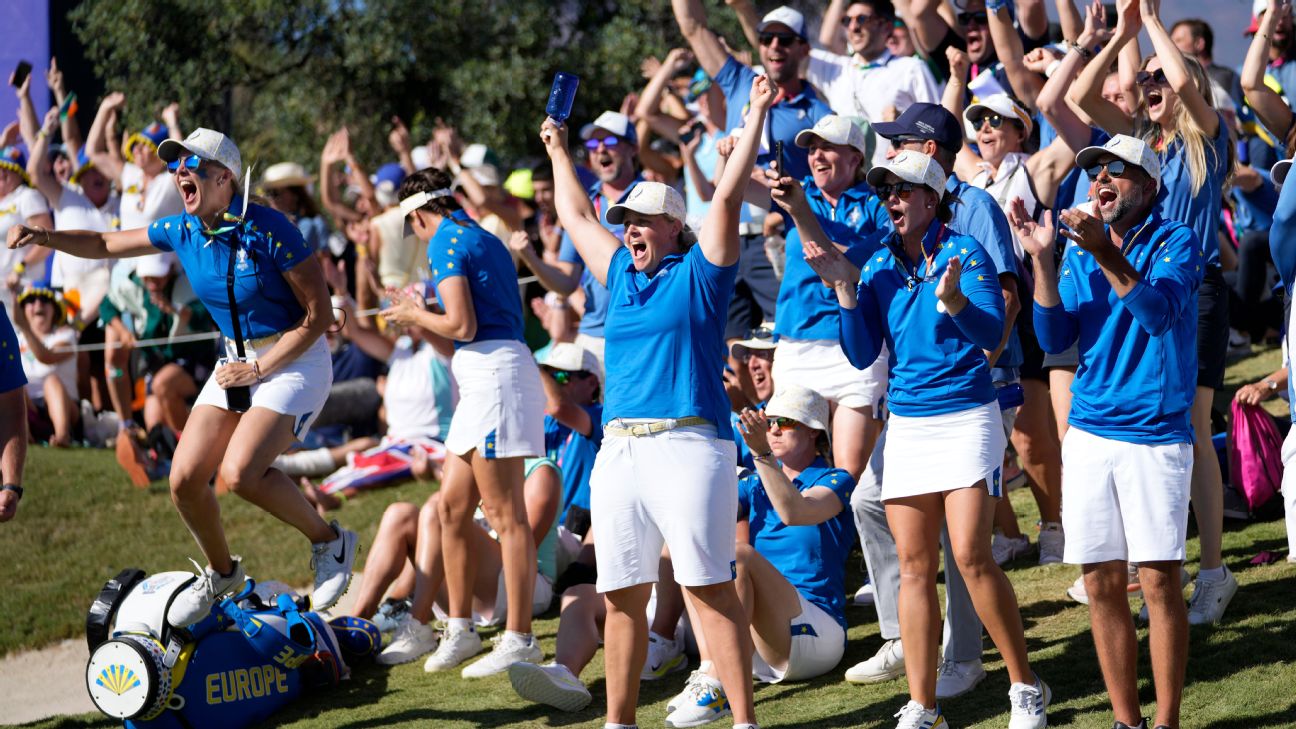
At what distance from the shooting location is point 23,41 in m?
15.2

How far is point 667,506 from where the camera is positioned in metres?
5.27

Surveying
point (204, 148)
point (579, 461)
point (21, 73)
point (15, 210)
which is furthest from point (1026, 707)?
point (21, 73)

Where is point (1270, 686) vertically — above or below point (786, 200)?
below

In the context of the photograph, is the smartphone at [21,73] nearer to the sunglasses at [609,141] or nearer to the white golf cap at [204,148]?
the sunglasses at [609,141]

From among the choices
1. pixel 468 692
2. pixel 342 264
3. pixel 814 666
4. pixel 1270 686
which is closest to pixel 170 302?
pixel 342 264

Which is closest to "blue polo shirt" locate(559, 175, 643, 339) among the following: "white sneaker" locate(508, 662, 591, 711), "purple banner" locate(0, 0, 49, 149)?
"white sneaker" locate(508, 662, 591, 711)

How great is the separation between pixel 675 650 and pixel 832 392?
52.1 inches

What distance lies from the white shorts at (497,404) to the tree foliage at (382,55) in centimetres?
856

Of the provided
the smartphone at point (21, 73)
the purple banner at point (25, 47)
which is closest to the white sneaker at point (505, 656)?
the smartphone at point (21, 73)

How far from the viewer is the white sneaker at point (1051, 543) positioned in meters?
7.20

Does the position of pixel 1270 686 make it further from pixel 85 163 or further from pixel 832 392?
pixel 85 163

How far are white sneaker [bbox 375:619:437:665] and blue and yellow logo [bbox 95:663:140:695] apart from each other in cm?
141

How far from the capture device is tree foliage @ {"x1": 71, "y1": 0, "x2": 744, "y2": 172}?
15.3m

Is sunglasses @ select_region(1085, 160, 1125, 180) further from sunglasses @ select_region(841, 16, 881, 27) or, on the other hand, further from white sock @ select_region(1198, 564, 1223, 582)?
sunglasses @ select_region(841, 16, 881, 27)
